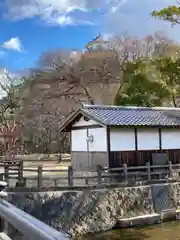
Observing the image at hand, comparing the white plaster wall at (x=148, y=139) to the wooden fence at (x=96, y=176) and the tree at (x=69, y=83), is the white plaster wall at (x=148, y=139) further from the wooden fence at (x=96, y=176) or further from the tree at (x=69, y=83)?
the tree at (x=69, y=83)

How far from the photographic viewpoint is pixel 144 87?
20891 millimetres

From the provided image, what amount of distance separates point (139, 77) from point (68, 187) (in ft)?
37.9

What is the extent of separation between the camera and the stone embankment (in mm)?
10398

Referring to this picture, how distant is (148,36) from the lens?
2975 centimetres

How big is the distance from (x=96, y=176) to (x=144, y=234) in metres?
2.43

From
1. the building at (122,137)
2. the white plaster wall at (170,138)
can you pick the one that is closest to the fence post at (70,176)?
the building at (122,137)

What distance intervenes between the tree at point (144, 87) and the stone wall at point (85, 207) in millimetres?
9593

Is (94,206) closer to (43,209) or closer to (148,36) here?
(43,209)

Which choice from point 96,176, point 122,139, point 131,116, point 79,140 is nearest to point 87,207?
point 96,176

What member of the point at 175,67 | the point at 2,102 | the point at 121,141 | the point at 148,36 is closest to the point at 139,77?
the point at 175,67

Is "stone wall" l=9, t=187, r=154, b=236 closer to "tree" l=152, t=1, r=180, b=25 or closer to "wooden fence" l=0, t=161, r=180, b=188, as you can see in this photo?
"wooden fence" l=0, t=161, r=180, b=188

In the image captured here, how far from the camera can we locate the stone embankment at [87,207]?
10398mm

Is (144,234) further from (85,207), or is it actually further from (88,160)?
(88,160)

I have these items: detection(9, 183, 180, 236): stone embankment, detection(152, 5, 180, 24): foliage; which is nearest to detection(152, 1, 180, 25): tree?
detection(152, 5, 180, 24): foliage
